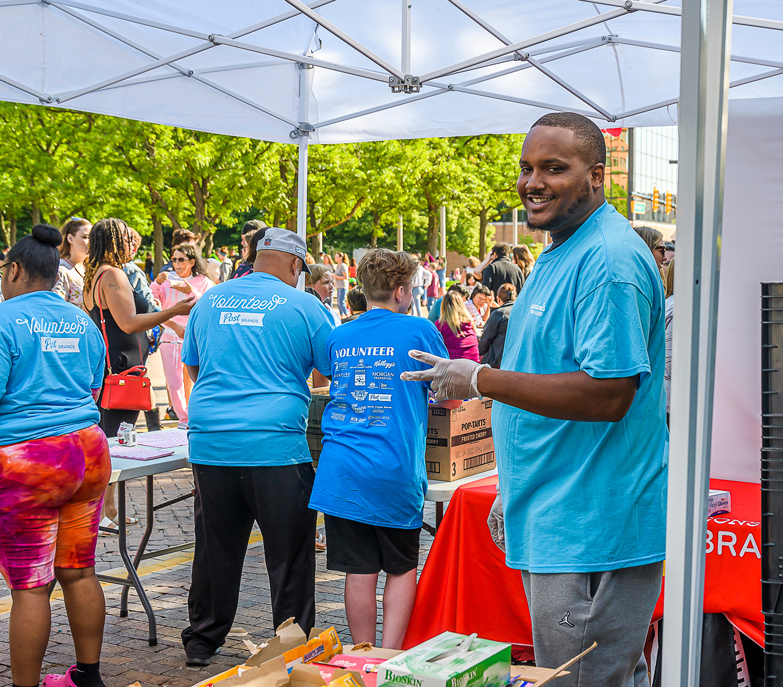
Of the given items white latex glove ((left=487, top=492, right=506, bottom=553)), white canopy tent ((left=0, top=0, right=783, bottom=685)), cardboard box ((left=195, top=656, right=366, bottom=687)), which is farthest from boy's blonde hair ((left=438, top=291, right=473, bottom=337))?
cardboard box ((left=195, top=656, right=366, bottom=687))

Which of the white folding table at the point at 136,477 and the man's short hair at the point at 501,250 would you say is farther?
the man's short hair at the point at 501,250

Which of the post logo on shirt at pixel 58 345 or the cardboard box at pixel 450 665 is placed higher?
the post logo on shirt at pixel 58 345

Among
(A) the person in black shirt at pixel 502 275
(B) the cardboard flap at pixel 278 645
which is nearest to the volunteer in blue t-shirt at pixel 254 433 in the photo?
(B) the cardboard flap at pixel 278 645

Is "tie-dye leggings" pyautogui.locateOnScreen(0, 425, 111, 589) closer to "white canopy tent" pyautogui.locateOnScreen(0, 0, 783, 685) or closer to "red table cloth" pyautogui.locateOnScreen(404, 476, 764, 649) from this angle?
"red table cloth" pyautogui.locateOnScreen(404, 476, 764, 649)

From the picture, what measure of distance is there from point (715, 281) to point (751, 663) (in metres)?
2.10

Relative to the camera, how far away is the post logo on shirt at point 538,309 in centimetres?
199

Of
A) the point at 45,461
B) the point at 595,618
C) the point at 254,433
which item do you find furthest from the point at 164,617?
the point at 595,618

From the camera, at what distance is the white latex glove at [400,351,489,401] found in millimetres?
2053

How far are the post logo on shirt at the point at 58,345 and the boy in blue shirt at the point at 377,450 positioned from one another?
41.5 inches

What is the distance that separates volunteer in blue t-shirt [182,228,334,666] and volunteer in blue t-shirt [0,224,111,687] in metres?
0.49

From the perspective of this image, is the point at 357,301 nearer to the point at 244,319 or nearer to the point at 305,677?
the point at 244,319

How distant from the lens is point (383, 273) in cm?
346

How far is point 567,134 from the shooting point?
200 cm

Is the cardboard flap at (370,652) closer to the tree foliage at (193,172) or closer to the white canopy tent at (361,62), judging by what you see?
the white canopy tent at (361,62)
